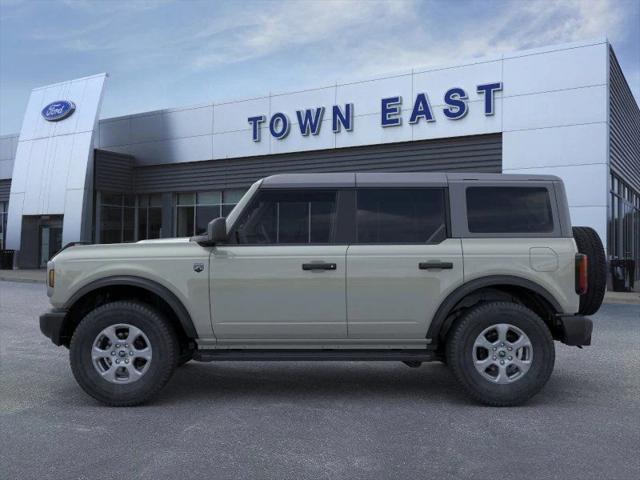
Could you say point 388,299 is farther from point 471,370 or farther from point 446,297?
point 471,370

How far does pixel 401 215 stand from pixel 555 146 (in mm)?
13579

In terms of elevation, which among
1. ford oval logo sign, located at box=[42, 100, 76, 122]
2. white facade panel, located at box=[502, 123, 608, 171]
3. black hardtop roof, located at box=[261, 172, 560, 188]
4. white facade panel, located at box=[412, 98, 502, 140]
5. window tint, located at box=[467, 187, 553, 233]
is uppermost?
ford oval logo sign, located at box=[42, 100, 76, 122]

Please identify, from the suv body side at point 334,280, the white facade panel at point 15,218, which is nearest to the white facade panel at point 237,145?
the white facade panel at point 15,218

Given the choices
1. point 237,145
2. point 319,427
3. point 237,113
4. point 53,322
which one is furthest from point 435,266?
point 237,113

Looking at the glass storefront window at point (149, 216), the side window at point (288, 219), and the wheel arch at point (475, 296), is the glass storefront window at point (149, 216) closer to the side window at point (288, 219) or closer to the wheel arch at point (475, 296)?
the side window at point (288, 219)

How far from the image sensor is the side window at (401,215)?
17.1 feet

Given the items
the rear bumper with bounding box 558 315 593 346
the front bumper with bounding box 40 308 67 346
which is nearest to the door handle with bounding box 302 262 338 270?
the rear bumper with bounding box 558 315 593 346

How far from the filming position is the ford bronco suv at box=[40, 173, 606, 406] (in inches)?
200

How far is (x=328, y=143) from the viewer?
2150 cm

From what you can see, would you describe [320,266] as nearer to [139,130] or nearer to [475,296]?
[475,296]

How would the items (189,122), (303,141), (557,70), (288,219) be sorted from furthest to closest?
(189,122), (303,141), (557,70), (288,219)

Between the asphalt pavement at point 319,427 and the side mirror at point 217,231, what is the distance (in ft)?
4.57

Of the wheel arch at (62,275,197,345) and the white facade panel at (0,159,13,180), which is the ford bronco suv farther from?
the white facade panel at (0,159,13,180)

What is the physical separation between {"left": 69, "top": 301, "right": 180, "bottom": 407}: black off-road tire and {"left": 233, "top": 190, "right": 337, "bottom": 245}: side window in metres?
1.02
